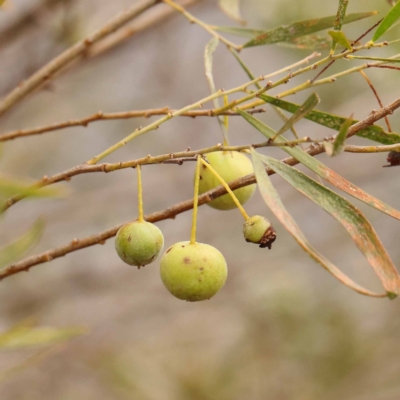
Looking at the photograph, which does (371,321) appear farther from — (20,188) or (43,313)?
(20,188)

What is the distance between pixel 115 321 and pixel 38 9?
1.58 meters

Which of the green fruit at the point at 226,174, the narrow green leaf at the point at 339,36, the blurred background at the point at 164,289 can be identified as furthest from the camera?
the blurred background at the point at 164,289

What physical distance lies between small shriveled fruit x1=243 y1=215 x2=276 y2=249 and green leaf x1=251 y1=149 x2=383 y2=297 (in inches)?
2.8

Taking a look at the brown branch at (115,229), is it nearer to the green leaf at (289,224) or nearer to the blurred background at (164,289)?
the green leaf at (289,224)

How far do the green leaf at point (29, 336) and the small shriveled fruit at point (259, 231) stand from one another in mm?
462

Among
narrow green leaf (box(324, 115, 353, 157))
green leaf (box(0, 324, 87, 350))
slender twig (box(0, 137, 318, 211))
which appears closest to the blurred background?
green leaf (box(0, 324, 87, 350))

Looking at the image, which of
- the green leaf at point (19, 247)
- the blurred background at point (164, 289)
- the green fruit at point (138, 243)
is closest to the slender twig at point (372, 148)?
the green fruit at point (138, 243)

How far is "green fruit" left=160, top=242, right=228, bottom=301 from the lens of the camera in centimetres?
65

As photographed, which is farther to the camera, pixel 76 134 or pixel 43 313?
pixel 76 134

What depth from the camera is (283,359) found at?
8.86 feet

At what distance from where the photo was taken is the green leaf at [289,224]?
47cm

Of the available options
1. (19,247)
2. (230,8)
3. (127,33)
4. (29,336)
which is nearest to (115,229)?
(19,247)

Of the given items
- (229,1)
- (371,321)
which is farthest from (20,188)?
(371,321)

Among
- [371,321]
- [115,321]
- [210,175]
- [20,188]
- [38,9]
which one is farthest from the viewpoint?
[371,321]
